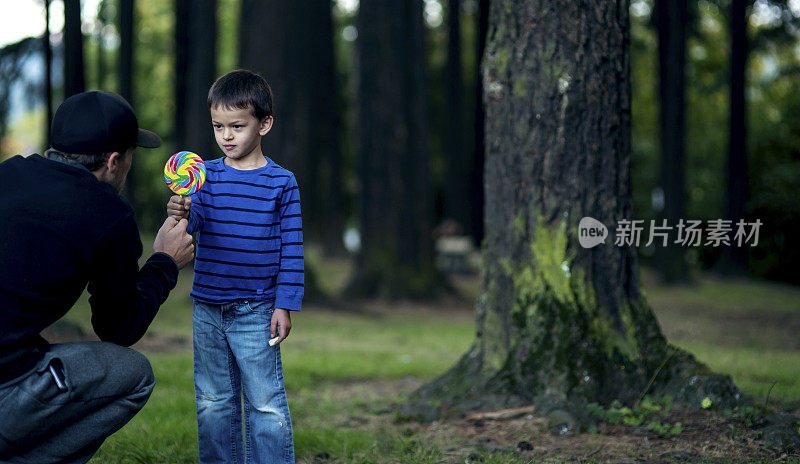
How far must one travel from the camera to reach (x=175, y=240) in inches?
143

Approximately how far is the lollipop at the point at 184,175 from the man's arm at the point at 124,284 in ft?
1.11

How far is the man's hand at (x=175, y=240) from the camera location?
3.63 m

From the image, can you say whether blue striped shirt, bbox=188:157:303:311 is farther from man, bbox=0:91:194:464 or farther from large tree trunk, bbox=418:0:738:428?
large tree trunk, bbox=418:0:738:428

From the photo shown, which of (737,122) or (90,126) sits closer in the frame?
(90,126)

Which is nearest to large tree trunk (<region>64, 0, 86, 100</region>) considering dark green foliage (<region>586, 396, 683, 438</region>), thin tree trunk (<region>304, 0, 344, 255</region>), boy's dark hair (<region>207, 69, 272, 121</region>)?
boy's dark hair (<region>207, 69, 272, 121</region>)

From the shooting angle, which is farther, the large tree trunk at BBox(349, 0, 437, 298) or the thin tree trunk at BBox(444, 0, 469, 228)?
the thin tree trunk at BBox(444, 0, 469, 228)

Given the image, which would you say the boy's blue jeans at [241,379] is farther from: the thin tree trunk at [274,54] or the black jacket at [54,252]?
the thin tree trunk at [274,54]

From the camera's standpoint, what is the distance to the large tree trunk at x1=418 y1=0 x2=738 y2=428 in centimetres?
543

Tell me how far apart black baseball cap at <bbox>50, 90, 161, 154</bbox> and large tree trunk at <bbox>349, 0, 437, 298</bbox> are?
41.9 feet

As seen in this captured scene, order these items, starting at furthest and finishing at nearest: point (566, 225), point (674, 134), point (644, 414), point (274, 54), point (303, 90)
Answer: point (303, 90) → point (674, 134) → point (274, 54) → point (566, 225) → point (644, 414)

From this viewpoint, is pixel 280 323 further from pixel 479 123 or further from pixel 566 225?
pixel 479 123

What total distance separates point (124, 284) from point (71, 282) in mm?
195

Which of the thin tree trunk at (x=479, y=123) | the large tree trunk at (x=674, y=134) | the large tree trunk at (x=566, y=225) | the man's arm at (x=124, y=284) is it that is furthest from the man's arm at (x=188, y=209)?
the large tree trunk at (x=674, y=134)

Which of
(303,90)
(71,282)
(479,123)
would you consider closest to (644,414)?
(71,282)
